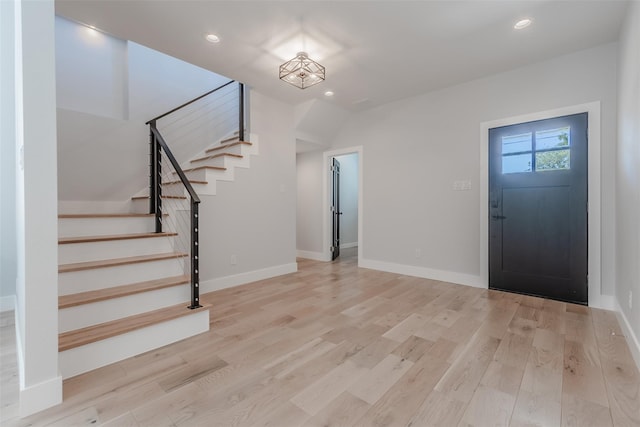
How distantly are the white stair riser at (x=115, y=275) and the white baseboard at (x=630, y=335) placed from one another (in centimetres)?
345

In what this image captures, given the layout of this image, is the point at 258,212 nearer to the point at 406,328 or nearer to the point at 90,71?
the point at 406,328

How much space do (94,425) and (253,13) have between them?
2835 mm

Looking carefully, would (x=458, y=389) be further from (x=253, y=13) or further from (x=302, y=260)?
(x=302, y=260)

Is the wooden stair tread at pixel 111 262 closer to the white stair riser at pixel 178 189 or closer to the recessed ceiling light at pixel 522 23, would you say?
the white stair riser at pixel 178 189

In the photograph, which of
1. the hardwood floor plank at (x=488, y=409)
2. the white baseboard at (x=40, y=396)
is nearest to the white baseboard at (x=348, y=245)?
the hardwood floor plank at (x=488, y=409)

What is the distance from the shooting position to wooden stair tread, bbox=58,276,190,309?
1.91 metres

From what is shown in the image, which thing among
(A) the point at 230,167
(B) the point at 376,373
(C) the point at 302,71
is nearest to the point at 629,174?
(B) the point at 376,373

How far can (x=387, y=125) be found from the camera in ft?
14.7

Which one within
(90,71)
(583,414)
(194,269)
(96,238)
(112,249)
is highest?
(90,71)

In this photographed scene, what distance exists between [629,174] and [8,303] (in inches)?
219

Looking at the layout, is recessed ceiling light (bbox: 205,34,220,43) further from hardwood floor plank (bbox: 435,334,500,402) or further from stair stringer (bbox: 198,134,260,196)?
hardwood floor plank (bbox: 435,334,500,402)

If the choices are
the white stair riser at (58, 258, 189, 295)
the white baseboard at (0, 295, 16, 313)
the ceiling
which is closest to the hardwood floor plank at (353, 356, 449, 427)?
the white stair riser at (58, 258, 189, 295)

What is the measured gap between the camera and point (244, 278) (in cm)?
385

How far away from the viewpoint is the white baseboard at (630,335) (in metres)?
1.87
